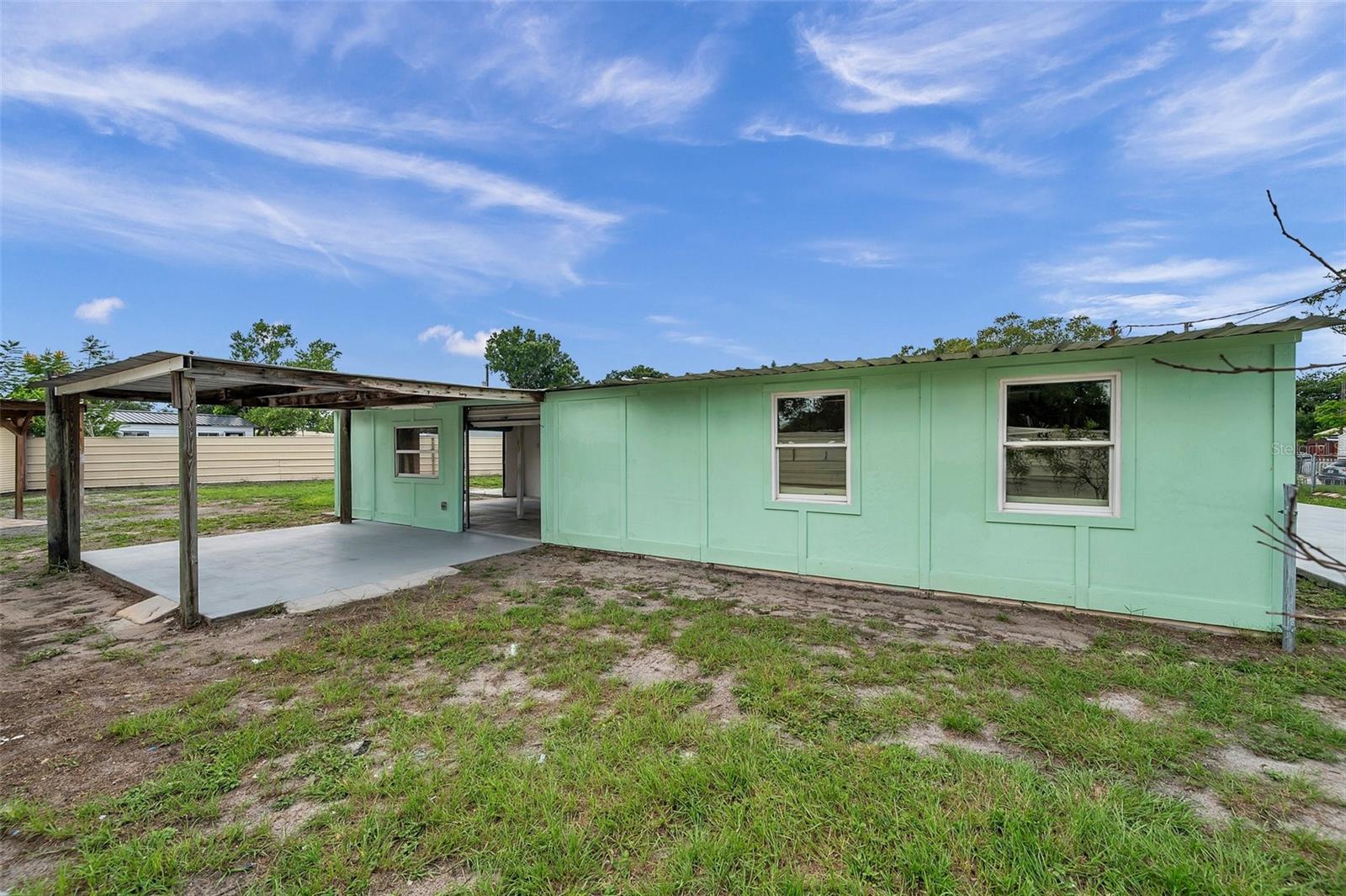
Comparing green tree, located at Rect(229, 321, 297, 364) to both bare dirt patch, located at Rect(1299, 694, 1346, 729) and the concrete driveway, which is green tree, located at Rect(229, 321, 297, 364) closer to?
bare dirt patch, located at Rect(1299, 694, 1346, 729)

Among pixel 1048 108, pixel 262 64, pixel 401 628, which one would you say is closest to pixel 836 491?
pixel 401 628

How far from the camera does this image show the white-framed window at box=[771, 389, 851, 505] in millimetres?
6152

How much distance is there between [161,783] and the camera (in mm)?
2588

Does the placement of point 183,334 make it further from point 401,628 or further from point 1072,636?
point 1072,636

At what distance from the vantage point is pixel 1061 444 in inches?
201

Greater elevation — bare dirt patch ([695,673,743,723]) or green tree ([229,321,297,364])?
green tree ([229,321,297,364])

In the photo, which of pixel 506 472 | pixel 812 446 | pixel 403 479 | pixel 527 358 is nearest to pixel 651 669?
pixel 812 446

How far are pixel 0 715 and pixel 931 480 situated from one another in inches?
287

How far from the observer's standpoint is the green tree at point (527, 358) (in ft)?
146

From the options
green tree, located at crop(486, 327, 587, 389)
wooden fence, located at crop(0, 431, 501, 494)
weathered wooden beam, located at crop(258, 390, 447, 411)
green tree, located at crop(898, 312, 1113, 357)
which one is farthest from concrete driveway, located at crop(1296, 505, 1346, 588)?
green tree, located at crop(486, 327, 587, 389)

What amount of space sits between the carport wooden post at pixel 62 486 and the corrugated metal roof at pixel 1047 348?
25.3 feet

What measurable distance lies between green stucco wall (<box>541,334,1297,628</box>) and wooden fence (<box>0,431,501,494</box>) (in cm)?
1519

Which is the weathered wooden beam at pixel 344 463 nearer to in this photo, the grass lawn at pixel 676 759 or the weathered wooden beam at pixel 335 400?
the weathered wooden beam at pixel 335 400

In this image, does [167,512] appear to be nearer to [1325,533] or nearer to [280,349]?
[280,349]
